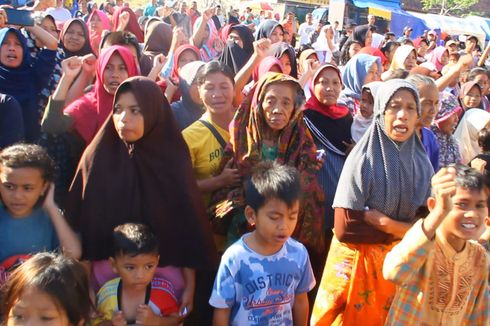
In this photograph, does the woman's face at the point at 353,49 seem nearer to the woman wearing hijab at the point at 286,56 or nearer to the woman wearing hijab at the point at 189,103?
the woman wearing hijab at the point at 286,56

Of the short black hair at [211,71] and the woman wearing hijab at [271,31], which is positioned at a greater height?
the woman wearing hijab at [271,31]

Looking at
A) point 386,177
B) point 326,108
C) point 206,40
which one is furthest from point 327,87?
point 206,40

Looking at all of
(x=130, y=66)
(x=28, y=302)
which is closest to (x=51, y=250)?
(x=28, y=302)

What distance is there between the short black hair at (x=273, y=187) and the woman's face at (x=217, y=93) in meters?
0.88

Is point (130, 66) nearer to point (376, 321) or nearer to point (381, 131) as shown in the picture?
point (381, 131)

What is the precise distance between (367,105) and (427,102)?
2.14 feet

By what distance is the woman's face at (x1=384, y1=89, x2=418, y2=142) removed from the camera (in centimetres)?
268

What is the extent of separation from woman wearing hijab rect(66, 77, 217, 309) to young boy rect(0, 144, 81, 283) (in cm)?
11

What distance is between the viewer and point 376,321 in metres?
2.74

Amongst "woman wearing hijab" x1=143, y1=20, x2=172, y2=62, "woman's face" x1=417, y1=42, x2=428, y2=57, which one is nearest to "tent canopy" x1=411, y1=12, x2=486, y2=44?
"woman's face" x1=417, y1=42, x2=428, y2=57

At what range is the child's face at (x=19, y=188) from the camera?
2441 mm

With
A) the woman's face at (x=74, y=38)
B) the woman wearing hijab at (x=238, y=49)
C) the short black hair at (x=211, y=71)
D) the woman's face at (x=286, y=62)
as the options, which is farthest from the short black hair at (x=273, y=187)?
the woman's face at (x=74, y=38)

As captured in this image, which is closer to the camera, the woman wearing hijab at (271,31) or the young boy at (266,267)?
the young boy at (266,267)

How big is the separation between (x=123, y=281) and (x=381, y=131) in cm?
150
